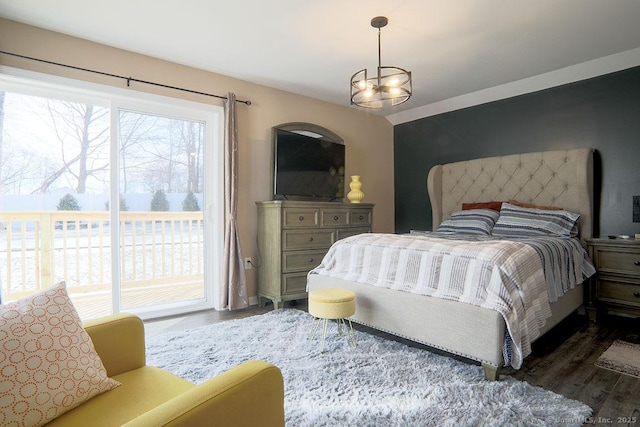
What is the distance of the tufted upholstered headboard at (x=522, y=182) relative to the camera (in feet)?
11.1

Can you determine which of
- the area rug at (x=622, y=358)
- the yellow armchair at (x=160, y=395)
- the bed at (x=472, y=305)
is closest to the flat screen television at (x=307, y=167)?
the bed at (x=472, y=305)

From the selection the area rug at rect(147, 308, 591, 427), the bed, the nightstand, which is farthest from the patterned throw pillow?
the nightstand

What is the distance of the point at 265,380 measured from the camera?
976mm

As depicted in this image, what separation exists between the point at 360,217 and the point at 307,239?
0.83 m

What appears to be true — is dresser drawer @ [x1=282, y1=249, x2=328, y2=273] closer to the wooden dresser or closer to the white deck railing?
the wooden dresser

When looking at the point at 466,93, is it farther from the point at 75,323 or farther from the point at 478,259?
the point at 75,323

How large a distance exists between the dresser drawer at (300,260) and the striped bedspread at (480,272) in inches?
30.7

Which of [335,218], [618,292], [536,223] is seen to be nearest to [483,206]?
[536,223]

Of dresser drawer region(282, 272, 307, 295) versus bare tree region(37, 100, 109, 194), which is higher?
bare tree region(37, 100, 109, 194)

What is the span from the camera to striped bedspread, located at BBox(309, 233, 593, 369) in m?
2.02

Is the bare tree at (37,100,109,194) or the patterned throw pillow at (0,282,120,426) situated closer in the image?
the patterned throw pillow at (0,282,120,426)

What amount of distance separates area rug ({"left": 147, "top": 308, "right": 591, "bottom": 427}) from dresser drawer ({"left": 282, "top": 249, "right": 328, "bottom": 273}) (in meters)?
0.77

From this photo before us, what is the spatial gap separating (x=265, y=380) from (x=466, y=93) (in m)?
4.28

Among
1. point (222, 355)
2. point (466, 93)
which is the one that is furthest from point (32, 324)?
point (466, 93)
